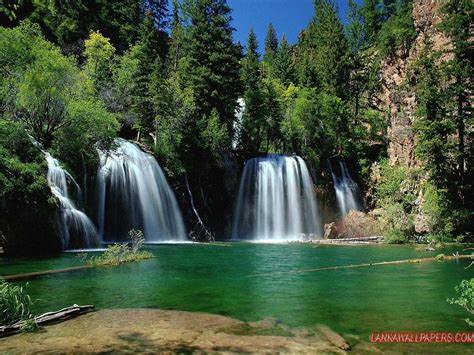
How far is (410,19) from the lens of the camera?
43844 mm

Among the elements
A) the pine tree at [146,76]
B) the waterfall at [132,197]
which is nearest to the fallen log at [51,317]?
the waterfall at [132,197]

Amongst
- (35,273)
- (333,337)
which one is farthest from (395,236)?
(333,337)

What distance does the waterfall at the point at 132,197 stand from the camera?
91.9ft

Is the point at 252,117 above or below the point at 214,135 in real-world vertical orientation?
above

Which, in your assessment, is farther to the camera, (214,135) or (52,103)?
(214,135)

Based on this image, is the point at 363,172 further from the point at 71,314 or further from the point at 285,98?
the point at 71,314

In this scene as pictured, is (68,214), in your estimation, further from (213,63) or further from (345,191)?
(345,191)

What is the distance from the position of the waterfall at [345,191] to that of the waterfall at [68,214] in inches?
992

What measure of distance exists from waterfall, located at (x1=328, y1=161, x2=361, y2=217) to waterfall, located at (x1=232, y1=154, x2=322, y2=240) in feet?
11.4

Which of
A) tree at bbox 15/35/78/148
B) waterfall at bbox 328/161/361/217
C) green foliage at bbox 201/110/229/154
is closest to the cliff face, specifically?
waterfall at bbox 328/161/361/217

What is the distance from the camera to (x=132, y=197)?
94.9 ft

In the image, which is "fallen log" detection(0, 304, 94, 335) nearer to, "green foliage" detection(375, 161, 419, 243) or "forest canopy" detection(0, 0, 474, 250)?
"forest canopy" detection(0, 0, 474, 250)

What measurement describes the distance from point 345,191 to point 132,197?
22.3m

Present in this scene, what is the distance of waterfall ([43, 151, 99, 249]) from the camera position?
21609 mm
